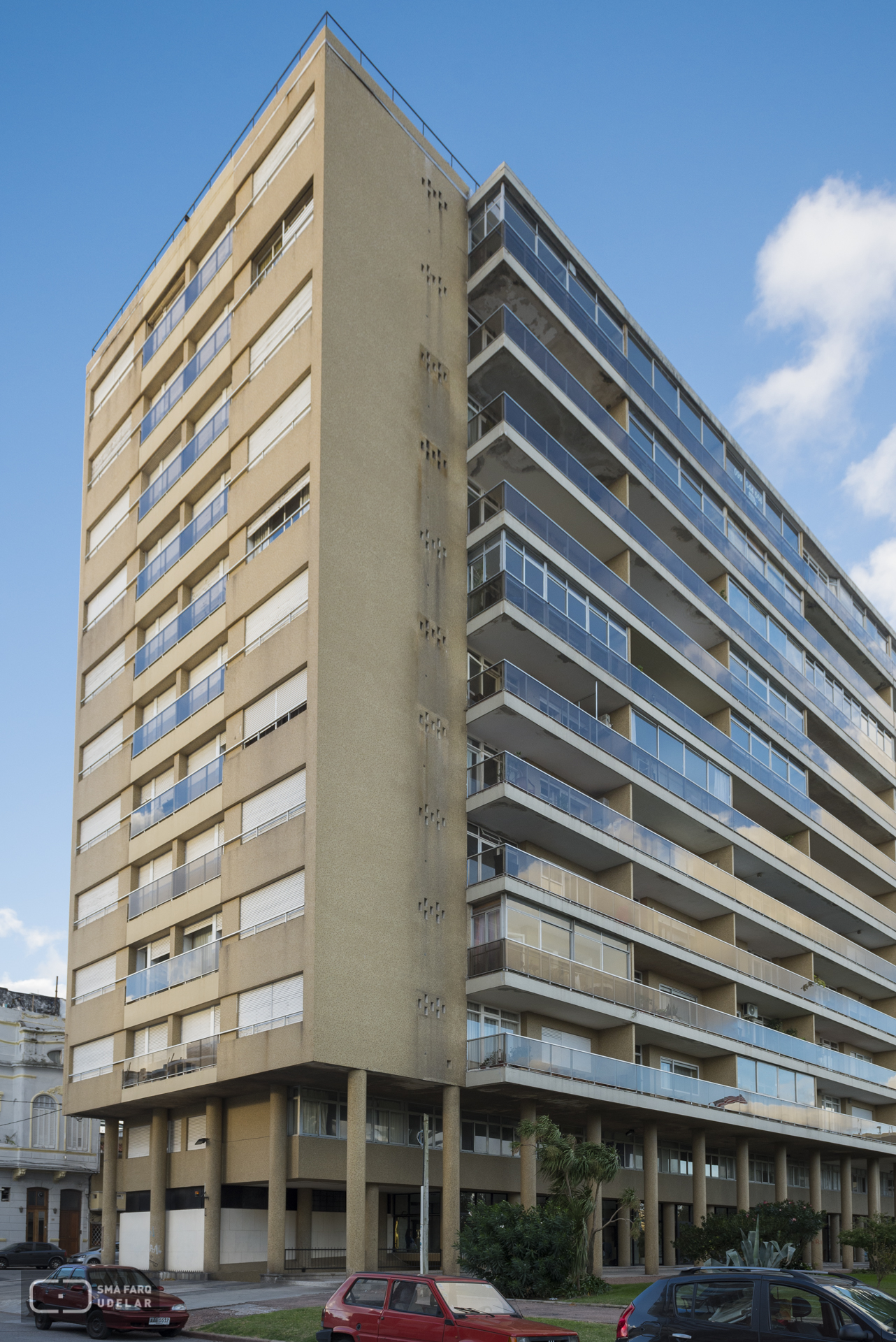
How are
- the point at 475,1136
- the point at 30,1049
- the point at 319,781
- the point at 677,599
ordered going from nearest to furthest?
1. the point at 319,781
2. the point at 475,1136
3. the point at 677,599
4. the point at 30,1049

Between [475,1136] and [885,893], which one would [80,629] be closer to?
[475,1136]

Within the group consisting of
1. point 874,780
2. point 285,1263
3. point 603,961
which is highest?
point 874,780

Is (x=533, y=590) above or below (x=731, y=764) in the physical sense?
above

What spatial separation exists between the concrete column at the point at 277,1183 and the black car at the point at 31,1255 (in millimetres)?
22639

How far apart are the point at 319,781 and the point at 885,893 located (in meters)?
44.2

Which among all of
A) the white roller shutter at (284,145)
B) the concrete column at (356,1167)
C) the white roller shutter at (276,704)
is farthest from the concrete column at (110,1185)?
the white roller shutter at (284,145)

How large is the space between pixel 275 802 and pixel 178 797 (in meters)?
6.89

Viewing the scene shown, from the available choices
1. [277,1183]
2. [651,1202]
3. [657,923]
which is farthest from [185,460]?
[651,1202]

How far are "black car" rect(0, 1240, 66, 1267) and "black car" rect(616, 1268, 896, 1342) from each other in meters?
43.4

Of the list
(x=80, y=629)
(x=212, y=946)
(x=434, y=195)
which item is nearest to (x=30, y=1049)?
(x=80, y=629)

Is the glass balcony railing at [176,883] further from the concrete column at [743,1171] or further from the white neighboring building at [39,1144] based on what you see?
the concrete column at [743,1171]

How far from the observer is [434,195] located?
42000 mm

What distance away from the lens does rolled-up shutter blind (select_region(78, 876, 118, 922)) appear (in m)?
45.2

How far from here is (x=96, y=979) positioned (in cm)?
4525
